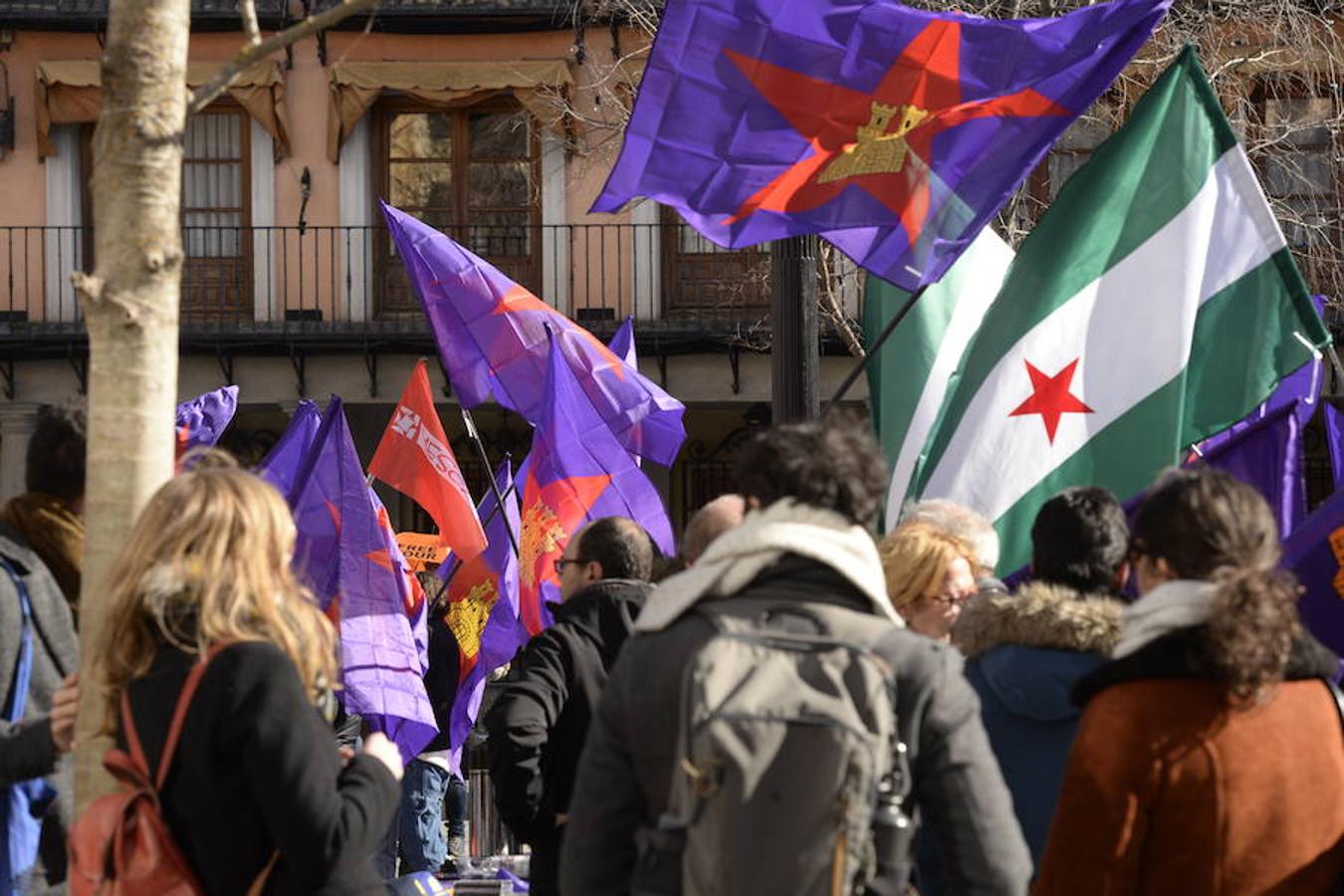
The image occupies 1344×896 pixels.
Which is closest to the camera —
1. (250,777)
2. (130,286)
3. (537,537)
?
(250,777)

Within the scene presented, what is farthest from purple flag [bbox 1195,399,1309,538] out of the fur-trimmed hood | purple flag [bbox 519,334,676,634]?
purple flag [bbox 519,334,676,634]

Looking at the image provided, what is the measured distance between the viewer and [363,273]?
21.2 metres

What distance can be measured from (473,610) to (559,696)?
5.45 m

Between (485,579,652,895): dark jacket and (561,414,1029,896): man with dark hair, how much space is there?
5.70 ft

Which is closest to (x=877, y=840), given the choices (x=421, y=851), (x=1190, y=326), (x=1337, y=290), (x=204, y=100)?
(x=204, y=100)

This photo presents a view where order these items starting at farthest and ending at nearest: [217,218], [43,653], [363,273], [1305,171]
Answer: [217,218] < [363,273] < [1305,171] < [43,653]

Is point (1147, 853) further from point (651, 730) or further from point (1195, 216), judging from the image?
point (1195, 216)

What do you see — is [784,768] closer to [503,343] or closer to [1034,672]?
[1034,672]

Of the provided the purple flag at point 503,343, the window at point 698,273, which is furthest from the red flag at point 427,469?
the window at point 698,273

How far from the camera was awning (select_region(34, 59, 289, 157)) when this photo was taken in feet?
68.1

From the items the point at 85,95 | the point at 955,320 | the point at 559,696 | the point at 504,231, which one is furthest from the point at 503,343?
the point at 85,95

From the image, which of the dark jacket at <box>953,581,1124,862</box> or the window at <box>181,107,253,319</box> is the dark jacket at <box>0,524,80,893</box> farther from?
the window at <box>181,107,253,319</box>

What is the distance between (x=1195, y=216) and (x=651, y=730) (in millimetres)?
4019

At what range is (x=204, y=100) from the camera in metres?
4.30
